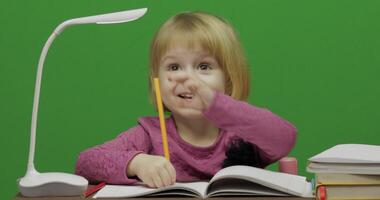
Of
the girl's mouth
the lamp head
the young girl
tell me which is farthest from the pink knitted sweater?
the lamp head

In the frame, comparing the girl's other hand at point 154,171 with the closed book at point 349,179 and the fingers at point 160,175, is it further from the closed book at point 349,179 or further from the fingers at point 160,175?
the closed book at point 349,179

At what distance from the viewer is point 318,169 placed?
120 centimetres

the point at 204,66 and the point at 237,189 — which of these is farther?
the point at 204,66

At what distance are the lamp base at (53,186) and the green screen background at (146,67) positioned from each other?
85cm

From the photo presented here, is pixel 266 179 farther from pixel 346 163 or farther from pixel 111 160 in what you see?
pixel 111 160

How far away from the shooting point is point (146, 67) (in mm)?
2090

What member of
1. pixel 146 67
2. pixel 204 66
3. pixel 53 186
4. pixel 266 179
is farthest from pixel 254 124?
pixel 146 67

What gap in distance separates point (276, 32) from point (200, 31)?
62 centimetres

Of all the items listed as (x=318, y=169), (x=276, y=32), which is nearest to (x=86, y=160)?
(x=318, y=169)

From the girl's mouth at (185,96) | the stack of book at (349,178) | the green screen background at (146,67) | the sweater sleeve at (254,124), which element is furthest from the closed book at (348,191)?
the green screen background at (146,67)

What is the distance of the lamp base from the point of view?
1217 millimetres

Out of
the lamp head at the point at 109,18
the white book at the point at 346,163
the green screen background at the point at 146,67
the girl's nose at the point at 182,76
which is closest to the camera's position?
the white book at the point at 346,163

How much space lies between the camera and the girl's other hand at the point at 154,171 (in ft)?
4.05

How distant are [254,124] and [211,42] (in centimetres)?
26
